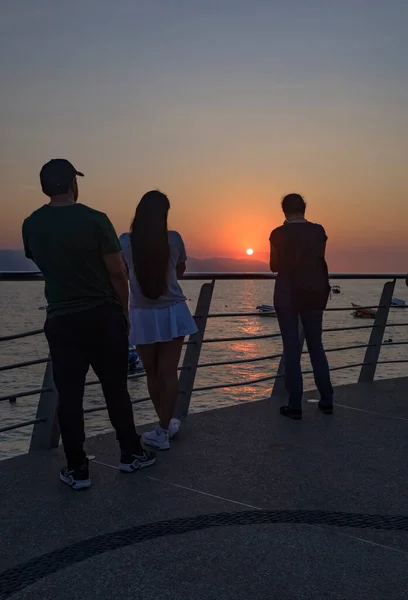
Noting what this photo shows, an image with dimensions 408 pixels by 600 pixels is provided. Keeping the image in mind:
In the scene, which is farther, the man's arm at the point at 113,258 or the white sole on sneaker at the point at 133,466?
the white sole on sneaker at the point at 133,466

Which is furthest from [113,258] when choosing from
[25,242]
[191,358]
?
[191,358]

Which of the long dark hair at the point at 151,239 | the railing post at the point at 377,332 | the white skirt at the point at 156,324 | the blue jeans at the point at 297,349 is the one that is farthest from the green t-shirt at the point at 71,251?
the railing post at the point at 377,332

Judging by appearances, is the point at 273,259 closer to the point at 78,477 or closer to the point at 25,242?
the point at 25,242

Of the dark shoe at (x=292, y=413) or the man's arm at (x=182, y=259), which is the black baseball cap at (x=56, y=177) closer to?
the man's arm at (x=182, y=259)

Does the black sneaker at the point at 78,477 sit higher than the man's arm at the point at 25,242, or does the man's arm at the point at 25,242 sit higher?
the man's arm at the point at 25,242

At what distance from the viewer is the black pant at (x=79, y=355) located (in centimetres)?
382

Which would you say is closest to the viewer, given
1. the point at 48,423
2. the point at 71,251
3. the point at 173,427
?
the point at 71,251

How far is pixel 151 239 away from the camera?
432cm

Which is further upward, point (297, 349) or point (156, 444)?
point (297, 349)

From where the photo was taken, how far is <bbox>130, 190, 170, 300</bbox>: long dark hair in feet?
14.2

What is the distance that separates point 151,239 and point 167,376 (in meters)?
0.93

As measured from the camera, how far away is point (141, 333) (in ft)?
14.9

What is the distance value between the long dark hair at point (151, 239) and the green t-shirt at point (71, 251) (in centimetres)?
57

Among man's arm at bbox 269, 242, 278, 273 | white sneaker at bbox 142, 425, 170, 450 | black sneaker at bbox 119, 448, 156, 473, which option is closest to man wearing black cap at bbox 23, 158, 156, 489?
black sneaker at bbox 119, 448, 156, 473
